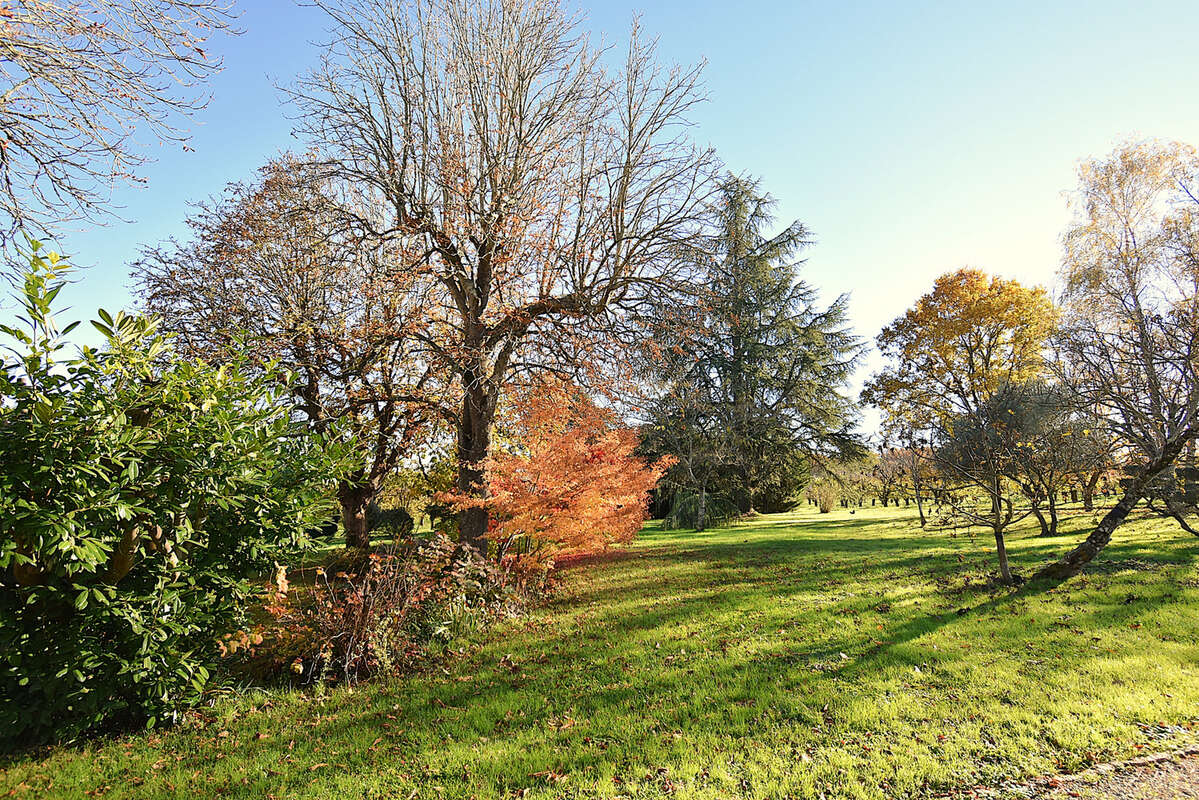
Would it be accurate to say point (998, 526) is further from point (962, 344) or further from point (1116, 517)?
point (962, 344)

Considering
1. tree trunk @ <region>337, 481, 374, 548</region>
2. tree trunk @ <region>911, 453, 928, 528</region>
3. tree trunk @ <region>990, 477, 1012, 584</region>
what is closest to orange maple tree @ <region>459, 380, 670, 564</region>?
tree trunk @ <region>337, 481, 374, 548</region>

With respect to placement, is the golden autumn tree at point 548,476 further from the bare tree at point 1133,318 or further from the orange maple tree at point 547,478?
the bare tree at point 1133,318

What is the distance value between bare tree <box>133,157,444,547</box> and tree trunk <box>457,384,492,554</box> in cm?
76

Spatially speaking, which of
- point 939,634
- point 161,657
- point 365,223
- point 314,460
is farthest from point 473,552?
point 939,634

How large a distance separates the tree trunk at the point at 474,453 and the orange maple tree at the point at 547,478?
0.30 metres

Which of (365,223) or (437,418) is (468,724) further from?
(365,223)

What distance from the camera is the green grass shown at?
408 centimetres

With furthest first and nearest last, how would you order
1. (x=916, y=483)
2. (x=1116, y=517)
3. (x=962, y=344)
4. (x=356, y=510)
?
1. (x=962, y=344)
2. (x=916, y=483)
3. (x=356, y=510)
4. (x=1116, y=517)

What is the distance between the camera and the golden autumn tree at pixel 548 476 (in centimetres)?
991

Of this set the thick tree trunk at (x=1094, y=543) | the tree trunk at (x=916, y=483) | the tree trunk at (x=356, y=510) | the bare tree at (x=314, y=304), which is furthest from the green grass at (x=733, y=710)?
the tree trunk at (x=356, y=510)

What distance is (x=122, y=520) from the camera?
4371mm

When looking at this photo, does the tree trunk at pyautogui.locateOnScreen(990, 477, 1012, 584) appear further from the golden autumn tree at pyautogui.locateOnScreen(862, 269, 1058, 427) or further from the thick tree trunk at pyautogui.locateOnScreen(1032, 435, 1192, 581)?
the golden autumn tree at pyautogui.locateOnScreen(862, 269, 1058, 427)

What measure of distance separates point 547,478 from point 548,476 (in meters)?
0.04

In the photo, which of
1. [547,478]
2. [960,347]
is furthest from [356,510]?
[960,347]
